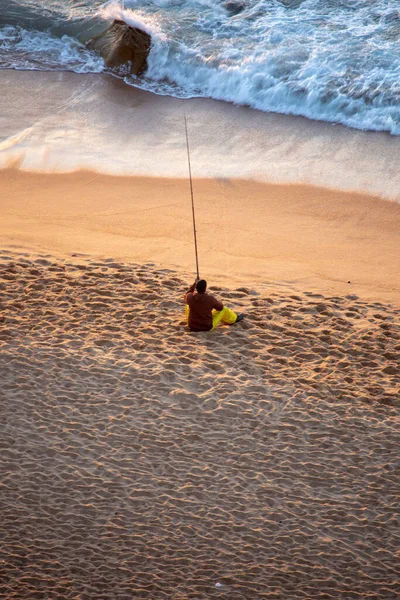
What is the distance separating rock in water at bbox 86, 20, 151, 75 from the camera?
47.2 ft

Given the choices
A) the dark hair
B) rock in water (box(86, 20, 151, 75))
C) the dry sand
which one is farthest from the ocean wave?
the dark hair

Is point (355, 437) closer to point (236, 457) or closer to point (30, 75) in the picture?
point (236, 457)

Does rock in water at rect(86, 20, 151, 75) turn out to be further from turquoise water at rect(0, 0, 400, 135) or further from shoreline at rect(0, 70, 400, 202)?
shoreline at rect(0, 70, 400, 202)

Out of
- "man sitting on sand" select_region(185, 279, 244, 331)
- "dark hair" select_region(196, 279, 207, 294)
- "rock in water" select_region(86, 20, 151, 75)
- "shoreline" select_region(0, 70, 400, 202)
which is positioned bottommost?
"man sitting on sand" select_region(185, 279, 244, 331)

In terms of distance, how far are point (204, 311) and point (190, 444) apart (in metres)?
1.71

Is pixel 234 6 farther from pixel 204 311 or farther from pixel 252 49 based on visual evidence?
pixel 204 311

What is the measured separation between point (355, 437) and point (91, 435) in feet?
6.94

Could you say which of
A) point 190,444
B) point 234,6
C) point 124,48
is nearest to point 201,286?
point 190,444

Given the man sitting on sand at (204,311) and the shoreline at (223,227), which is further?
the shoreline at (223,227)

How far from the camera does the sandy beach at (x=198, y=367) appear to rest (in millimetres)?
5113

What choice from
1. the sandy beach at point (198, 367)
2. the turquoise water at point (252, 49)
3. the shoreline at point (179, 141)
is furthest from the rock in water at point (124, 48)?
the sandy beach at point (198, 367)

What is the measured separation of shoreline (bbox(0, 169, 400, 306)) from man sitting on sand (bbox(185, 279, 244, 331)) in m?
0.98

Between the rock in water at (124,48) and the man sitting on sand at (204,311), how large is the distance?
8.03 metres

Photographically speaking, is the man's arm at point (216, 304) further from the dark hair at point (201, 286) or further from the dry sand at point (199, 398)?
the dry sand at point (199, 398)
